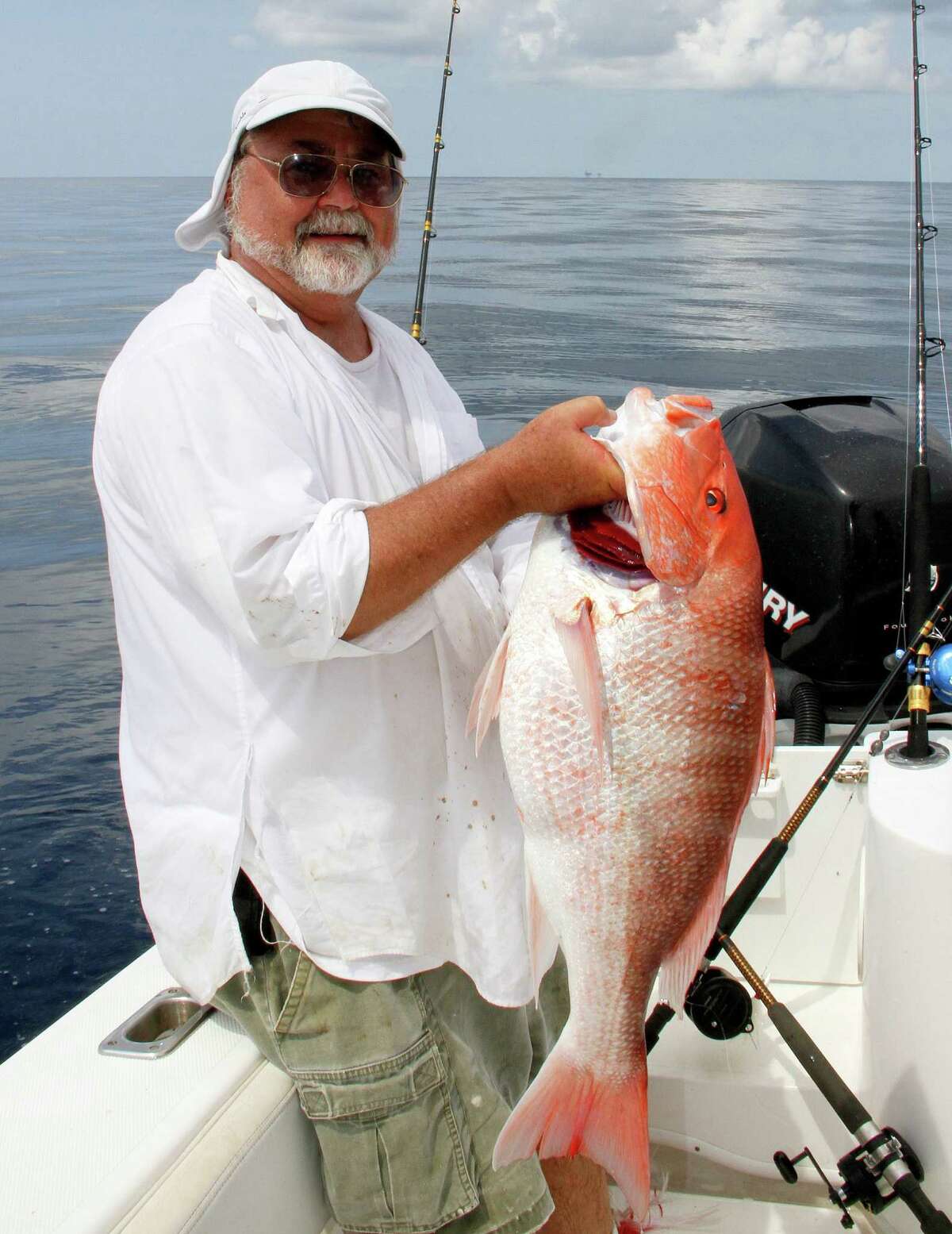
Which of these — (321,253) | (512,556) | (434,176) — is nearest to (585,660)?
(512,556)

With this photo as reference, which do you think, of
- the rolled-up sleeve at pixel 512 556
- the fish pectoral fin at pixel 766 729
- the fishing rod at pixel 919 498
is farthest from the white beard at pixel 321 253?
the fishing rod at pixel 919 498

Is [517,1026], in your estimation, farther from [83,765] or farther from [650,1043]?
[83,765]

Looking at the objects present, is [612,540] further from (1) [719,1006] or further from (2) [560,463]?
(1) [719,1006]

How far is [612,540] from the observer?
167 centimetres

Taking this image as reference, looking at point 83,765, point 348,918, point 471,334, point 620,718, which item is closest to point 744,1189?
point 348,918

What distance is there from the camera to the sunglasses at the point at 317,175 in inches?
79.4

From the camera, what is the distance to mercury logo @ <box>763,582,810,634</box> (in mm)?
3820

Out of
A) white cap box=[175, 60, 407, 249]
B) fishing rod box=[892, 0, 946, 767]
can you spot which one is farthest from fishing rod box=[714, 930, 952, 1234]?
white cap box=[175, 60, 407, 249]

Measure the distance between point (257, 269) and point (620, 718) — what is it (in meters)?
1.08

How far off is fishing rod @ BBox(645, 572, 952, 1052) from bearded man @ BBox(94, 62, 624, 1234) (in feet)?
1.84

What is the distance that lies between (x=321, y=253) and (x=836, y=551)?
2.33 meters

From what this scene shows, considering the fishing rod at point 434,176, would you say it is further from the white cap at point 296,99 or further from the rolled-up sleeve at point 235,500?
the rolled-up sleeve at point 235,500

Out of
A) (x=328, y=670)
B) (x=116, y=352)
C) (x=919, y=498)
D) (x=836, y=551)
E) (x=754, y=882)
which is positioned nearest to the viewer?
(x=328, y=670)

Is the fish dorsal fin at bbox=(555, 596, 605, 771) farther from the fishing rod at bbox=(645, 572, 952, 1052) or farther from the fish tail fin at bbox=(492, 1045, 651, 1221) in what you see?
the fishing rod at bbox=(645, 572, 952, 1052)
